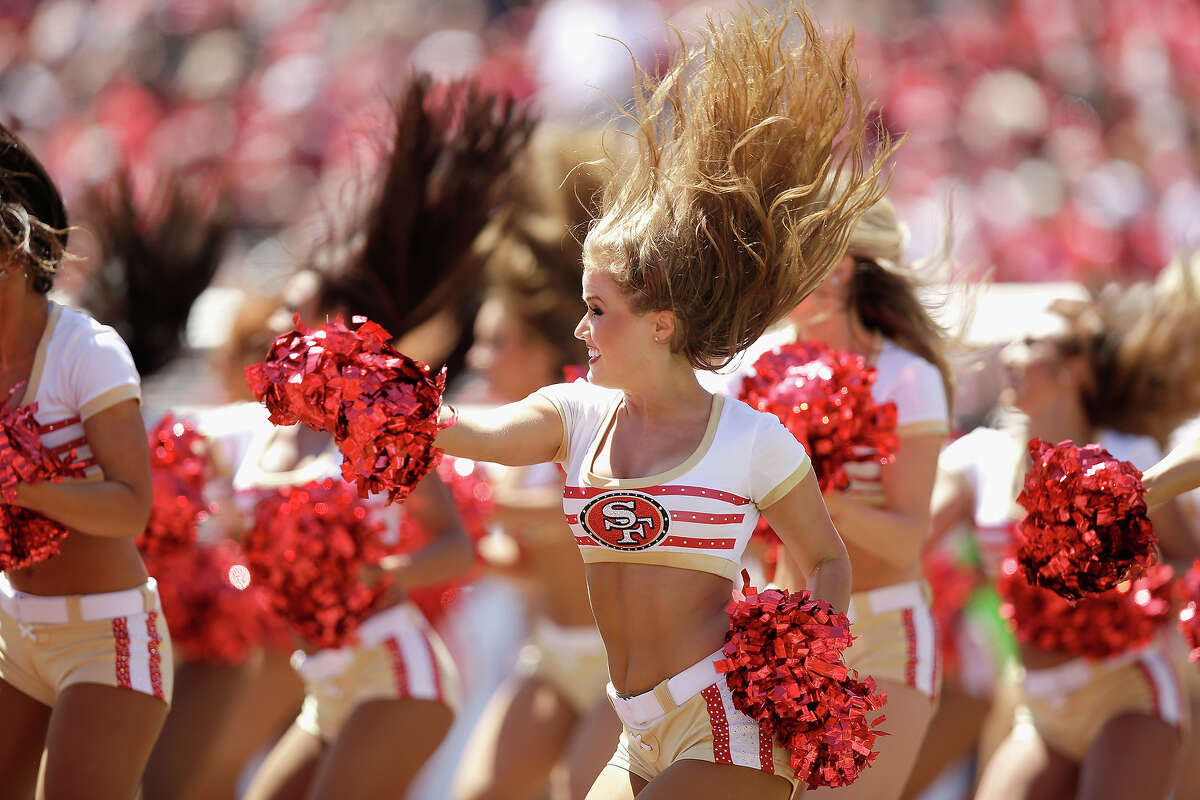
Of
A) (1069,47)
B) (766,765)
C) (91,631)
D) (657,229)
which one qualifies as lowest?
(1069,47)

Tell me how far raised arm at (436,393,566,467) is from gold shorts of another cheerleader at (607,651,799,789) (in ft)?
1.61

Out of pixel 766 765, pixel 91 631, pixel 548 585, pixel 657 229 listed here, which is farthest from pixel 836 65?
pixel 548 585

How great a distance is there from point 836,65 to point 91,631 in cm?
198

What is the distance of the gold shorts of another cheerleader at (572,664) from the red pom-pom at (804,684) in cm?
223

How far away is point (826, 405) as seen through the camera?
3.44 meters

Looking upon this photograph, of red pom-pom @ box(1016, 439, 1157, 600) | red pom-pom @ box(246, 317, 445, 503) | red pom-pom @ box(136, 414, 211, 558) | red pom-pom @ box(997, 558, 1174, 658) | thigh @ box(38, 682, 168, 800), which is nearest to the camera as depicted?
red pom-pom @ box(246, 317, 445, 503)

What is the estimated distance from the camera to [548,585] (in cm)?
527

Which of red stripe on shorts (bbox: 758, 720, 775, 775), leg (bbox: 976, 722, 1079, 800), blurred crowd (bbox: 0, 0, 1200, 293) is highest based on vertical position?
red stripe on shorts (bbox: 758, 720, 775, 775)

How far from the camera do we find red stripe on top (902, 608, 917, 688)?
366cm

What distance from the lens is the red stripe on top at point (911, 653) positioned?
366 cm

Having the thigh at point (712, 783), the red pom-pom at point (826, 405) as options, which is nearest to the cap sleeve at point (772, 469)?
the thigh at point (712, 783)

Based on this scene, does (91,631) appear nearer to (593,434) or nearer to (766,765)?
(593,434)

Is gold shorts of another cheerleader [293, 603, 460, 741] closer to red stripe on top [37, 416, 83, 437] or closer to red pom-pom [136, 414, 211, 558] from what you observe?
red pom-pom [136, 414, 211, 558]

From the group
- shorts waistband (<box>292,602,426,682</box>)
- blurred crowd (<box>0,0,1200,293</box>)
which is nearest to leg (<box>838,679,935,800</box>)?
shorts waistband (<box>292,602,426,682</box>)
